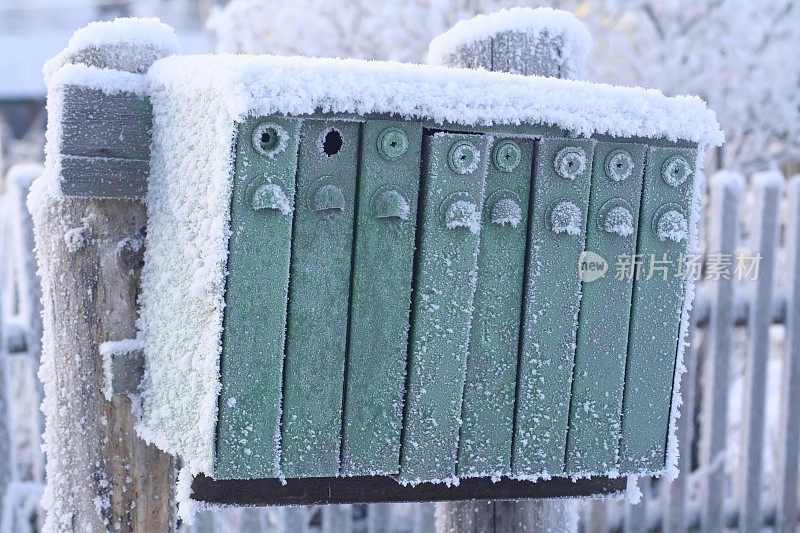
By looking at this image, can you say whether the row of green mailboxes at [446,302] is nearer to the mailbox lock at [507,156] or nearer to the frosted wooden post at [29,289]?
the mailbox lock at [507,156]

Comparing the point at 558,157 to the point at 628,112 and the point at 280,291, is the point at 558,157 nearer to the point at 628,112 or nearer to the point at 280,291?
the point at 628,112

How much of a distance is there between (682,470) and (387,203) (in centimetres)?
270

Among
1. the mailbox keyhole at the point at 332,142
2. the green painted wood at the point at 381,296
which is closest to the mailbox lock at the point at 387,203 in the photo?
the green painted wood at the point at 381,296

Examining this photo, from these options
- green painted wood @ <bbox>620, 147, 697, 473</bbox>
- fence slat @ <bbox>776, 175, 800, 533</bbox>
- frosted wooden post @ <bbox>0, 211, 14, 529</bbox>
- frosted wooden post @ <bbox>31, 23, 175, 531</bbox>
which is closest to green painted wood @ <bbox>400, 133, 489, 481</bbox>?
green painted wood @ <bbox>620, 147, 697, 473</bbox>

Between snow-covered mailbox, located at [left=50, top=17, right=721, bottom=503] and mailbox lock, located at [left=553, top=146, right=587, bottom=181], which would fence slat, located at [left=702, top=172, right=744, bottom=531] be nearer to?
snow-covered mailbox, located at [left=50, top=17, right=721, bottom=503]

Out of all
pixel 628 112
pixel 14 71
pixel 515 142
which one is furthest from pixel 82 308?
pixel 14 71

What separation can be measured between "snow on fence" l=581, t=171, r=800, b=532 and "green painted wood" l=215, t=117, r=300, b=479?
252 cm

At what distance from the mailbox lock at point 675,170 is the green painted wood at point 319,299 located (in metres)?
0.66

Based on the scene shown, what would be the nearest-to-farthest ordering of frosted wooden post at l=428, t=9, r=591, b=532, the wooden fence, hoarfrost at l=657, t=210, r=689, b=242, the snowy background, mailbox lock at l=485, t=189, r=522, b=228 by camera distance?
mailbox lock at l=485, t=189, r=522, b=228 < hoarfrost at l=657, t=210, r=689, b=242 < frosted wooden post at l=428, t=9, r=591, b=532 < the wooden fence < the snowy background

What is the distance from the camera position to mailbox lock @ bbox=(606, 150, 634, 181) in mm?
1740

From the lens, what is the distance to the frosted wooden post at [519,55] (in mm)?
2117

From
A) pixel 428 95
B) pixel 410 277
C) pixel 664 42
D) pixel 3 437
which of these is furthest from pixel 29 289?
pixel 664 42

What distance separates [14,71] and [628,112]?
46.6ft

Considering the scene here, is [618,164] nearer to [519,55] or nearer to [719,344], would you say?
[519,55]
